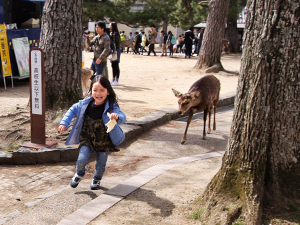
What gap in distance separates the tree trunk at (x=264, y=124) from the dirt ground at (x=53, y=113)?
230cm

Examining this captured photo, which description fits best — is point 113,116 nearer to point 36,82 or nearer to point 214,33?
point 36,82

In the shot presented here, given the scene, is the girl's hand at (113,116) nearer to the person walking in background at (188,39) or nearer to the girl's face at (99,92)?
the girl's face at (99,92)

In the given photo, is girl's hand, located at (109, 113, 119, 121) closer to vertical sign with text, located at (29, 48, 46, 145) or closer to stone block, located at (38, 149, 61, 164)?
stone block, located at (38, 149, 61, 164)

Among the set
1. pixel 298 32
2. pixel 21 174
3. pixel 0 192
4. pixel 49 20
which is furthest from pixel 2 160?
pixel 298 32

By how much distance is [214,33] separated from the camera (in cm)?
1510

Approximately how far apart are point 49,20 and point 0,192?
3.39m

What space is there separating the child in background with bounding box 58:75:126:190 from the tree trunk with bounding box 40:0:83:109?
8.62 ft

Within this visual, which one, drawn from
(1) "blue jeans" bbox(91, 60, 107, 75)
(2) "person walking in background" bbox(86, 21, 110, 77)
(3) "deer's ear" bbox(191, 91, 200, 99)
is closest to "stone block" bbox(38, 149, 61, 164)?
(3) "deer's ear" bbox(191, 91, 200, 99)

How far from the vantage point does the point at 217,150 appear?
6328 mm

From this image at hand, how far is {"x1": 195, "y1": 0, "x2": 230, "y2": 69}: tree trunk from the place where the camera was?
14922mm

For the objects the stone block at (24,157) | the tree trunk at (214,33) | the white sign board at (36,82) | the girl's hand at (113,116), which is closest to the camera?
the girl's hand at (113,116)

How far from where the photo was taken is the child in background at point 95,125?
4059 mm

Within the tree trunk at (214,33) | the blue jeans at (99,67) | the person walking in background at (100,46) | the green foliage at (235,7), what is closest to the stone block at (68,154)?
the person walking in background at (100,46)

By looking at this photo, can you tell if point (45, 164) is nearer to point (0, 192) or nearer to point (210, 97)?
point (0, 192)
